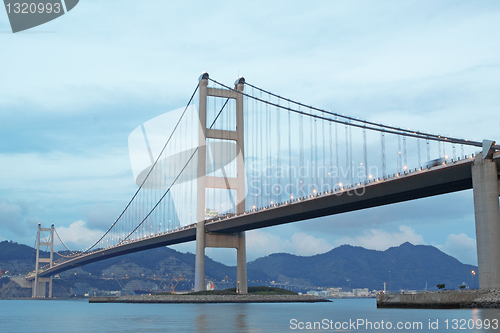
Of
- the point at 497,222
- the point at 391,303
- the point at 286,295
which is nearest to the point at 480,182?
the point at 497,222

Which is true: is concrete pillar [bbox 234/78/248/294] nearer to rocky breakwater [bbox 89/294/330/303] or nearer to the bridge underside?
rocky breakwater [bbox 89/294/330/303]

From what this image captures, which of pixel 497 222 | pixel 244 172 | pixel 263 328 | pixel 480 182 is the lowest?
pixel 263 328

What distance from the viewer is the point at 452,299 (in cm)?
3672

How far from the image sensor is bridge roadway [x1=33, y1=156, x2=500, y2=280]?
40.8 m

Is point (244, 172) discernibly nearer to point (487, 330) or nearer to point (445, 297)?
point (445, 297)

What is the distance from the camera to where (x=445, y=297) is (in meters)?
37.2

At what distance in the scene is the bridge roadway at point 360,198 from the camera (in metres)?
40.8

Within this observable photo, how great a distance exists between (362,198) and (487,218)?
11.5 metres

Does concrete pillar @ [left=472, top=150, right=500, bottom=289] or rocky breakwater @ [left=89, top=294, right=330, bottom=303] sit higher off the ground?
concrete pillar @ [left=472, top=150, right=500, bottom=289]

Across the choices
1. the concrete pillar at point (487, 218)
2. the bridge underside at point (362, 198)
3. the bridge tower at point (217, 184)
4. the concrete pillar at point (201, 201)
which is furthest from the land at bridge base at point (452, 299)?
the concrete pillar at point (201, 201)

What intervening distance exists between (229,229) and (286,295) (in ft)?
46.2

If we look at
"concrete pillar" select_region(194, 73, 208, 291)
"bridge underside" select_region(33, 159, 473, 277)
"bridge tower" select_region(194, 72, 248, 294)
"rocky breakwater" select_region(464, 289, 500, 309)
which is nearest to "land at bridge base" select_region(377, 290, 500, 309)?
"rocky breakwater" select_region(464, 289, 500, 309)

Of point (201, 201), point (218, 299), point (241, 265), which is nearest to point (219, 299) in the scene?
point (218, 299)

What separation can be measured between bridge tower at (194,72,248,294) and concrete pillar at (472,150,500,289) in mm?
32179
